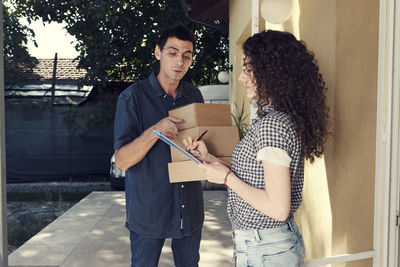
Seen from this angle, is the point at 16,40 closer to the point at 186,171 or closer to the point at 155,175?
the point at 155,175

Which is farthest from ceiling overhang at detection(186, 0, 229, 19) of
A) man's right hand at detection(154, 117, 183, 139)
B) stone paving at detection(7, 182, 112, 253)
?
man's right hand at detection(154, 117, 183, 139)

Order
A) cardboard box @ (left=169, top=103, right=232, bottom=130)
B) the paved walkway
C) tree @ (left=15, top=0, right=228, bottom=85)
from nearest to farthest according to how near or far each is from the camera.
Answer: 1. cardboard box @ (left=169, top=103, right=232, bottom=130)
2. the paved walkway
3. tree @ (left=15, top=0, right=228, bottom=85)

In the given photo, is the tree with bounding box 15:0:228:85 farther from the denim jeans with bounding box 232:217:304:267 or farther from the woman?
the denim jeans with bounding box 232:217:304:267

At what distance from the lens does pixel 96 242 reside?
158 inches

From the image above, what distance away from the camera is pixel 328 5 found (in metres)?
1.73

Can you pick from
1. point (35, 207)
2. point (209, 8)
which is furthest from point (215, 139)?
point (209, 8)

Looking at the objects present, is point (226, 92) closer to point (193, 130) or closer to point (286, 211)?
point (193, 130)

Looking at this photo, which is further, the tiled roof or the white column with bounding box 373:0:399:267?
the tiled roof

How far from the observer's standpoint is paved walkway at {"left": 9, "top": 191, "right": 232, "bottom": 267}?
11.5ft

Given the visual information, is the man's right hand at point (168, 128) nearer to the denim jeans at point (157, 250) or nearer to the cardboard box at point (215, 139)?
the cardboard box at point (215, 139)

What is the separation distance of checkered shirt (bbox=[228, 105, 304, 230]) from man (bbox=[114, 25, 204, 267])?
591mm

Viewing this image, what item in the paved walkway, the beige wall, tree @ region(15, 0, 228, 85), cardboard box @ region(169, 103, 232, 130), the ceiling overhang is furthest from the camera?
tree @ region(15, 0, 228, 85)

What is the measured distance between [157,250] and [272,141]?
101 centimetres

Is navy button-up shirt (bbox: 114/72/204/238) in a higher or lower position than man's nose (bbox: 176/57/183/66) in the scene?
lower
